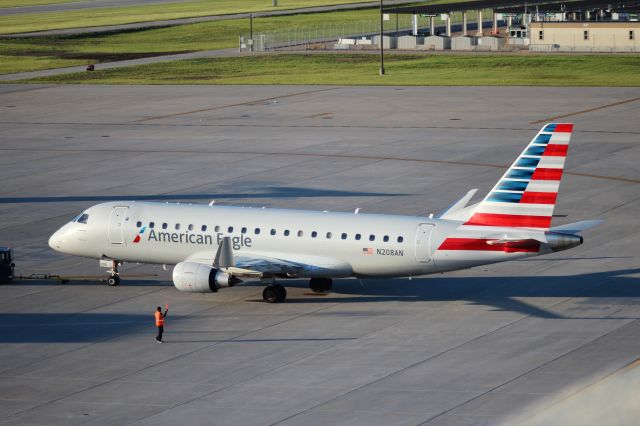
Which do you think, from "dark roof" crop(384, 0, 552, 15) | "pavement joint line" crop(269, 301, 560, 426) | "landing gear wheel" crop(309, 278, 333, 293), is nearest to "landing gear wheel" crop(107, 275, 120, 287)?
"landing gear wheel" crop(309, 278, 333, 293)

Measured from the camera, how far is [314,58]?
146000mm

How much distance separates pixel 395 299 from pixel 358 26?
158 meters

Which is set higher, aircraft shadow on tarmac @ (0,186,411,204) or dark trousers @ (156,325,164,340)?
aircraft shadow on tarmac @ (0,186,411,204)

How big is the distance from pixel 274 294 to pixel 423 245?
6.38 m

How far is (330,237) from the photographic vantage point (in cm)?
3969

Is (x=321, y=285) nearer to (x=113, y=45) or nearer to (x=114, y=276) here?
(x=114, y=276)

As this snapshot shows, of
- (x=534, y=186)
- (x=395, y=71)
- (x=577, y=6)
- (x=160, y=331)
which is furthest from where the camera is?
(x=577, y=6)

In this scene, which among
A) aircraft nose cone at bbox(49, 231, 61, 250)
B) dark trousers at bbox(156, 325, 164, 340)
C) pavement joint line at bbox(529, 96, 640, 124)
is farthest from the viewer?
pavement joint line at bbox(529, 96, 640, 124)

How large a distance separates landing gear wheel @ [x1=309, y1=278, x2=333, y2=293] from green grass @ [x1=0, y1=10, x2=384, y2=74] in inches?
4311

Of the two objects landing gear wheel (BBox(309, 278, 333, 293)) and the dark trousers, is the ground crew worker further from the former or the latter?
landing gear wheel (BBox(309, 278, 333, 293))

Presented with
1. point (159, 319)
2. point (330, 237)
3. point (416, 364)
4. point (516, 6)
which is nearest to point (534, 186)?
point (330, 237)

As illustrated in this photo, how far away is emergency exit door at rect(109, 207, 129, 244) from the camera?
43.2 m

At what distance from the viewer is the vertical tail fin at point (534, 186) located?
1469 inches

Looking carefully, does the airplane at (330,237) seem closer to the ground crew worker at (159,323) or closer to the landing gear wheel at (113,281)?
the landing gear wheel at (113,281)
